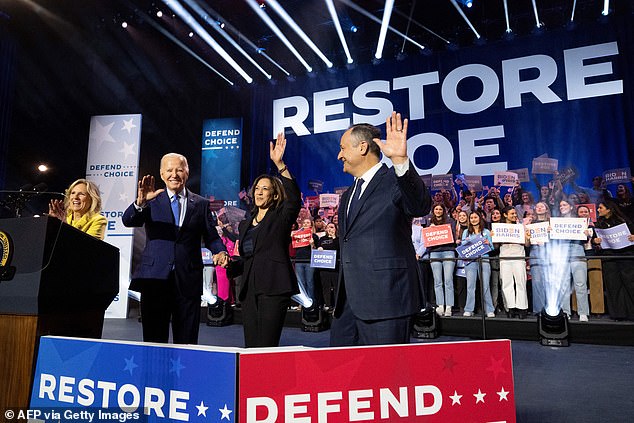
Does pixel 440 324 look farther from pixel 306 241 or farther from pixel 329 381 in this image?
pixel 329 381

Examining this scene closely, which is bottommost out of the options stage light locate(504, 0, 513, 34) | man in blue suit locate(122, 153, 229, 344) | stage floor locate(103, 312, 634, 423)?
stage floor locate(103, 312, 634, 423)

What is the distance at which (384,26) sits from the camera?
388 inches

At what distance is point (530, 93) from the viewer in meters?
9.12

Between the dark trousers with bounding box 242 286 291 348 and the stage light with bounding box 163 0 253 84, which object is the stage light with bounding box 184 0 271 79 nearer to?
the stage light with bounding box 163 0 253 84

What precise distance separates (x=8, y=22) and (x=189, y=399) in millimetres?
10123

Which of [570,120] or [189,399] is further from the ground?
[570,120]

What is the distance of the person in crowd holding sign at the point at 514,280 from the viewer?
5.82 m

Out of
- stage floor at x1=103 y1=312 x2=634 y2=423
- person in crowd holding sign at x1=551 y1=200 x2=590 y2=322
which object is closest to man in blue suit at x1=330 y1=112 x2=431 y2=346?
stage floor at x1=103 y1=312 x2=634 y2=423

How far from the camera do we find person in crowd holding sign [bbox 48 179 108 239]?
2443 millimetres

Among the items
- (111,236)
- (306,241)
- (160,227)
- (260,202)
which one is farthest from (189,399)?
(111,236)

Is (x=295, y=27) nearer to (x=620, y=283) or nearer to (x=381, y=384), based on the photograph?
(x=620, y=283)

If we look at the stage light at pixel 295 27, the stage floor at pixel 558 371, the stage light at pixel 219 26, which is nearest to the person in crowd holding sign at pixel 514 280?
the stage floor at pixel 558 371

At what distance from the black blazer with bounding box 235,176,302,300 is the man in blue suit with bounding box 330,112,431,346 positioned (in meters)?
0.59

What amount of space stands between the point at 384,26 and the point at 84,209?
29.3ft
